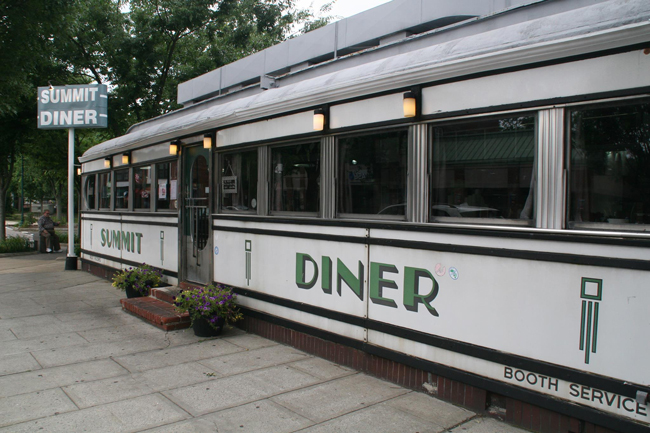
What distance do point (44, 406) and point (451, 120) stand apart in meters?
3.81

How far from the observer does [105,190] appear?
36.1ft

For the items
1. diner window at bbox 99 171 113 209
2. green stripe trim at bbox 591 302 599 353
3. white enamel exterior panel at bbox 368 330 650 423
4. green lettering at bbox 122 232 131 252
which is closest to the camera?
white enamel exterior panel at bbox 368 330 650 423

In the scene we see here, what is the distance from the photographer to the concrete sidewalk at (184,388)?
357 centimetres

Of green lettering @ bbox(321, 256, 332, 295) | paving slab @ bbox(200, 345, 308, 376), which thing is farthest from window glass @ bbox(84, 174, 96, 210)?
green lettering @ bbox(321, 256, 332, 295)

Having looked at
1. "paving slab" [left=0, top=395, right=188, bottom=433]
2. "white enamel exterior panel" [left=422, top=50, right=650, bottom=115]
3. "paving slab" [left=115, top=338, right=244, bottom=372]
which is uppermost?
"white enamel exterior panel" [left=422, top=50, right=650, bottom=115]

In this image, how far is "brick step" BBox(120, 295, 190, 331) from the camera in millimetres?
6252

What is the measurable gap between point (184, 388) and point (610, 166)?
3.61m

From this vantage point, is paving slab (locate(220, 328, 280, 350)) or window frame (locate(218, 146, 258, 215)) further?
window frame (locate(218, 146, 258, 215))

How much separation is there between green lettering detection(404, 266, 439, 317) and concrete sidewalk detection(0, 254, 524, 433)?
710 millimetres

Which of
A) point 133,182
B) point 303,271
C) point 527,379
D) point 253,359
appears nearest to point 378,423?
point 527,379

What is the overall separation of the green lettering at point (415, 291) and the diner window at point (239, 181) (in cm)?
251

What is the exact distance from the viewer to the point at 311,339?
5176mm

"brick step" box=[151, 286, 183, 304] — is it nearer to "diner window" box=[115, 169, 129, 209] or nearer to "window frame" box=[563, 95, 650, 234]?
"diner window" box=[115, 169, 129, 209]

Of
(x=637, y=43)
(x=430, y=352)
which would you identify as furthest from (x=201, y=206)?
(x=637, y=43)
